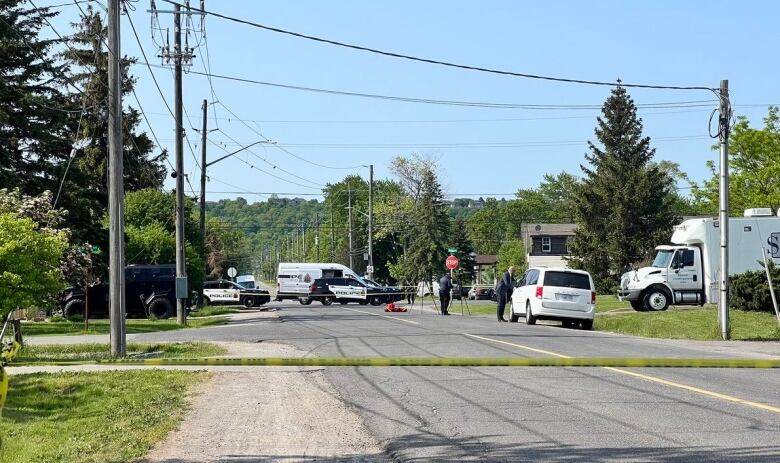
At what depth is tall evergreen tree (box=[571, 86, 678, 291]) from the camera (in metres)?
71.1

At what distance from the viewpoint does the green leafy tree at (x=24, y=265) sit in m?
17.7

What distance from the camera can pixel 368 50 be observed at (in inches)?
1129

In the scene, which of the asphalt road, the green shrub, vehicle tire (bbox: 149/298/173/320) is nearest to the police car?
vehicle tire (bbox: 149/298/173/320)

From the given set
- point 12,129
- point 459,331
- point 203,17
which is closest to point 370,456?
point 459,331

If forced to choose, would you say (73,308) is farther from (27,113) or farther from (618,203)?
(618,203)

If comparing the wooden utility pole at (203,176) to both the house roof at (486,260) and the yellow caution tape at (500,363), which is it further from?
the house roof at (486,260)

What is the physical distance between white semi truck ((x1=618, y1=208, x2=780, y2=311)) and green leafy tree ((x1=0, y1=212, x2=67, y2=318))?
80.1 feet

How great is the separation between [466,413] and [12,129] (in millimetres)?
33348

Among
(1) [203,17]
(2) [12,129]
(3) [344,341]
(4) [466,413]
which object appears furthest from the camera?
(2) [12,129]

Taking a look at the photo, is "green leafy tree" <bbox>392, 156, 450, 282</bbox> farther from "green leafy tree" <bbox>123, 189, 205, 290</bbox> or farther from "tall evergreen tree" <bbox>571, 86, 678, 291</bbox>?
"green leafy tree" <bbox>123, 189, 205, 290</bbox>

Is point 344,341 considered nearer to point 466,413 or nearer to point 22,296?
point 22,296

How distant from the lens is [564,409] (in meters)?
11.3

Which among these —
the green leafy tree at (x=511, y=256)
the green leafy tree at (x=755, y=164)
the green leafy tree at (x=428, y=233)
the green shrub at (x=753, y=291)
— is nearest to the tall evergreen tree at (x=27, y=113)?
the green shrub at (x=753, y=291)

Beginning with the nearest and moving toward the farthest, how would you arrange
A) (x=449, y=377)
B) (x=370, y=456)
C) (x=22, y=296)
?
(x=370, y=456), (x=449, y=377), (x=22, y=296)
